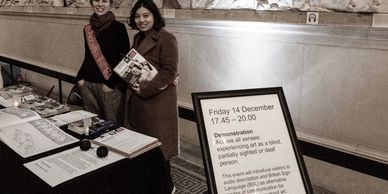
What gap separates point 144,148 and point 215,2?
2.49 metres

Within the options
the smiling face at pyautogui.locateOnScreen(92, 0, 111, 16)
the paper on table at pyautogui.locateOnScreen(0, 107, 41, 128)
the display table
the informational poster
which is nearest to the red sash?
the smiling face at pyautogui.locateOnScreen(92, 0, 111, 16)

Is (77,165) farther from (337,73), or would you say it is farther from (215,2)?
(215,2)

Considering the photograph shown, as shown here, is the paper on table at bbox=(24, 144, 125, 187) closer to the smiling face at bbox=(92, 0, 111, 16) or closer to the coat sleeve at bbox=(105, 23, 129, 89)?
the coat sleeve at bbox=(105, 23, 129, 89)

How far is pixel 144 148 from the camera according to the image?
2156 millimetres

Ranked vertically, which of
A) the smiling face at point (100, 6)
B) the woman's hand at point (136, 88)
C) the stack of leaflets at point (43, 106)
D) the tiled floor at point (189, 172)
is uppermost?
the smiling face at point (100, 6)

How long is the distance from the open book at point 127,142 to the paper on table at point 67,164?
0.05 meters

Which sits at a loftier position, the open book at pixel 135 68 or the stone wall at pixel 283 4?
the stone wall at pixel 283 4

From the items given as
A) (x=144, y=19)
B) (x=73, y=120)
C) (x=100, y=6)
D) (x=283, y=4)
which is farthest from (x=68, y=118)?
(x=283, y=4)

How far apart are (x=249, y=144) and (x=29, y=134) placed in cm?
137

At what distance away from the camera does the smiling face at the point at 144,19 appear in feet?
10.3

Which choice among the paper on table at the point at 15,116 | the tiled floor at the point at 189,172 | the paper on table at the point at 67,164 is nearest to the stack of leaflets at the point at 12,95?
the paper on table at the point at 15,116

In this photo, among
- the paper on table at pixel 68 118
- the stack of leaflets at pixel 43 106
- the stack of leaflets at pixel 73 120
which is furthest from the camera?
the stack of leaflets at pixel 43 106

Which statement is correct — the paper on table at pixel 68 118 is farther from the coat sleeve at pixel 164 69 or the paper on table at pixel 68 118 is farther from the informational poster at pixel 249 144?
the informational poster at pixel 249 144

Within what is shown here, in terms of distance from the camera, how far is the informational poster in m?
1.69
